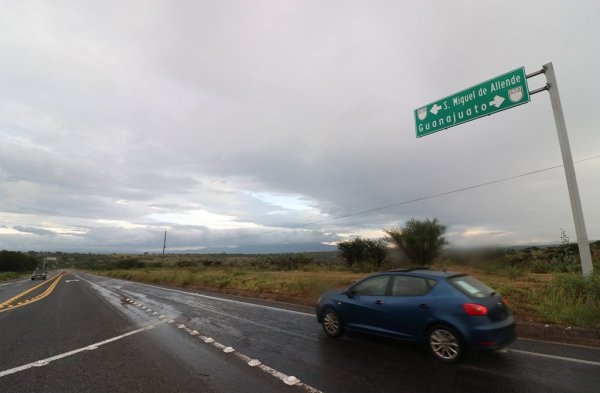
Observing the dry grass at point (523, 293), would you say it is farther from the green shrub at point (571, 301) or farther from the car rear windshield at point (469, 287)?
the car rear windshield at point (469, 287)

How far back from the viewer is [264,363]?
602 cm

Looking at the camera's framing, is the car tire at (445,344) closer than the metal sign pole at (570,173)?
Yes

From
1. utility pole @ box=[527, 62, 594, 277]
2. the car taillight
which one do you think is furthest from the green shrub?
the car taillight

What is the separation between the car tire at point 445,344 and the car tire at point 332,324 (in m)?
2.04

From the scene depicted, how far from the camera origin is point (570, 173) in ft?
30.2

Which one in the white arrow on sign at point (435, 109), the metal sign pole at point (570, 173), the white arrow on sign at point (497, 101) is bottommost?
the metal sign pole at point (570, 173)

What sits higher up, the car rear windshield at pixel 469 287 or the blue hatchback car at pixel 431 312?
the car rear windshield at pixel 469 287

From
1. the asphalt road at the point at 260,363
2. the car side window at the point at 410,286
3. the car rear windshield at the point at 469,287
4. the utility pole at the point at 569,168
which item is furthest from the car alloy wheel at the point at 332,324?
the utility pole at the point at 569,168

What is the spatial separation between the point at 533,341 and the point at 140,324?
32.2ft

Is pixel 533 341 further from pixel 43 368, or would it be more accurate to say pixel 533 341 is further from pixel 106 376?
pixel 43 368

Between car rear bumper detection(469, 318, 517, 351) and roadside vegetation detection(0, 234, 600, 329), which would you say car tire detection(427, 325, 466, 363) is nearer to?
car rear bumper detection(469, 318, 517, 351)

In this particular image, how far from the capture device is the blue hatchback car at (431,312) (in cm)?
566

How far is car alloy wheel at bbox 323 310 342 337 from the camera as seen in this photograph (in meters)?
7.57

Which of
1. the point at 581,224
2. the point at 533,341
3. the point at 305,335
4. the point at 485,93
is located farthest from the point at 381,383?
the point at 485,93
